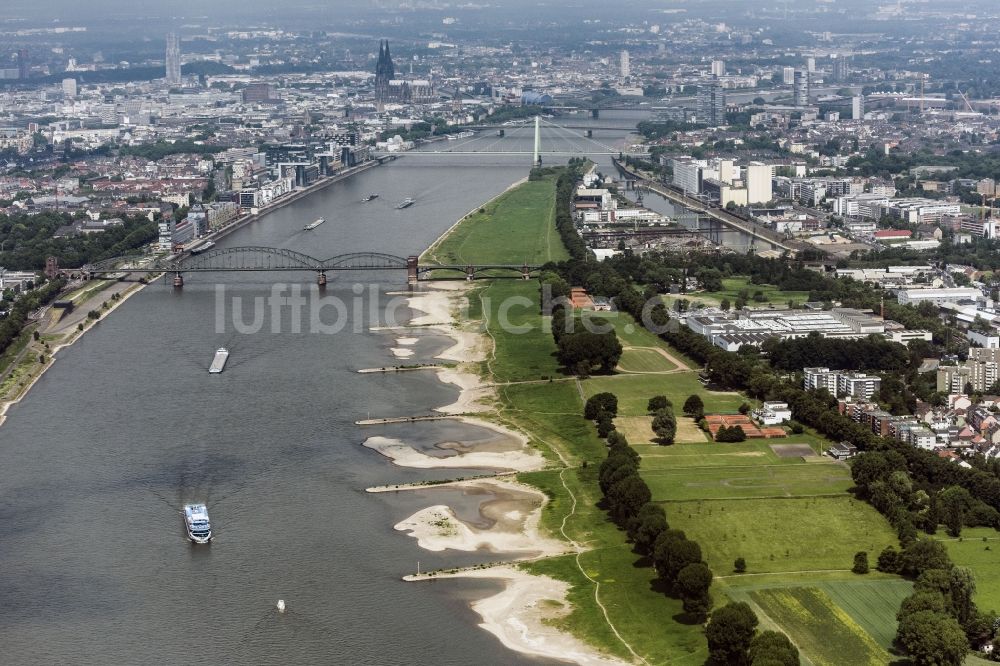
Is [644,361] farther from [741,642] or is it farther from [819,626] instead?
[741,642]

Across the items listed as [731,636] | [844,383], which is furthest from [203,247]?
[731,636]

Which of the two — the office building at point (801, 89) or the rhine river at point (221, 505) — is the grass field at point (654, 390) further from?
the office building at point (801, 89)

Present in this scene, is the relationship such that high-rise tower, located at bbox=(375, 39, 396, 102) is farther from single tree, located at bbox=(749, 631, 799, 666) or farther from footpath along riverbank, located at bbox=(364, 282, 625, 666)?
single tree, located at bbox=(749, 631, 799, 666)

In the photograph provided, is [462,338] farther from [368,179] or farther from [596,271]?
[368,179]

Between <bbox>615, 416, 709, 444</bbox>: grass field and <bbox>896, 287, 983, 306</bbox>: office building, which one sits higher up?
<bbox>896, 287, 983, 306</bbox>: office building

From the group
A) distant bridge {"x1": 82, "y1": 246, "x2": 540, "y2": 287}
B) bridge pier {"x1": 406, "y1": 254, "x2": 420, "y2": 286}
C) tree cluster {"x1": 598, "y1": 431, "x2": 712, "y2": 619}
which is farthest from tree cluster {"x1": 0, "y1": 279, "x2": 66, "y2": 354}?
tree cluster {"x1": 598, "y1": 431, "x2": 712, "y2": 619}
